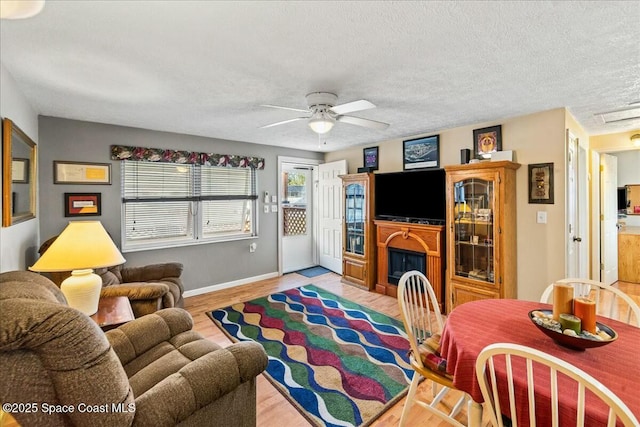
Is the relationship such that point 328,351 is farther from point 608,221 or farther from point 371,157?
point 608,221

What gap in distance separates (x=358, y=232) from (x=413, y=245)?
104cm

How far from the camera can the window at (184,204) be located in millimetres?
3691

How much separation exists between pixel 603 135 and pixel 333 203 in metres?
3.96

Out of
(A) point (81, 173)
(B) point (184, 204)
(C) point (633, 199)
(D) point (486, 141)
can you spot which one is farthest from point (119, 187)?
(C) point (633, 199)

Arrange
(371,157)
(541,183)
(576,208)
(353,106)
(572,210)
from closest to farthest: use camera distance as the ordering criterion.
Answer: (353,106) < (541,183) < (572,210) < (576,208) < (371,157)

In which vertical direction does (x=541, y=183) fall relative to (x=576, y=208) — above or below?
above

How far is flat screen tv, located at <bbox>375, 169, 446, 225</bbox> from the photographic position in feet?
12.2

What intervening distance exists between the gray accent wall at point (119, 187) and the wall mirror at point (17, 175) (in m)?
0.49

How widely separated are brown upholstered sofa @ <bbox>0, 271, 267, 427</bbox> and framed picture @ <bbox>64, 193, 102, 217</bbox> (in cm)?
225

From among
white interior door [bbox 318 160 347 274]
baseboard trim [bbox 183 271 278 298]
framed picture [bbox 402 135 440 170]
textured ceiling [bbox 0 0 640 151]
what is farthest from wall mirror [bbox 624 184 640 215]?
baseboard trim [bbox 183 271 278 298]

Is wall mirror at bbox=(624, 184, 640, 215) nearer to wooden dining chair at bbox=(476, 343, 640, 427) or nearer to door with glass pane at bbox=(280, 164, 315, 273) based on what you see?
door with glass pane at bbox=(280, 164, 315, 273)

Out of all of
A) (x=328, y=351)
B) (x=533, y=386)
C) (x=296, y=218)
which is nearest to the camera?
(x=533, y=386)

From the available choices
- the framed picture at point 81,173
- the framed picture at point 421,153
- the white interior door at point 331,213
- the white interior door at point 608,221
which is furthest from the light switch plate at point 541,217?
the framed picture at point 81,173

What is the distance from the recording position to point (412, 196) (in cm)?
401
